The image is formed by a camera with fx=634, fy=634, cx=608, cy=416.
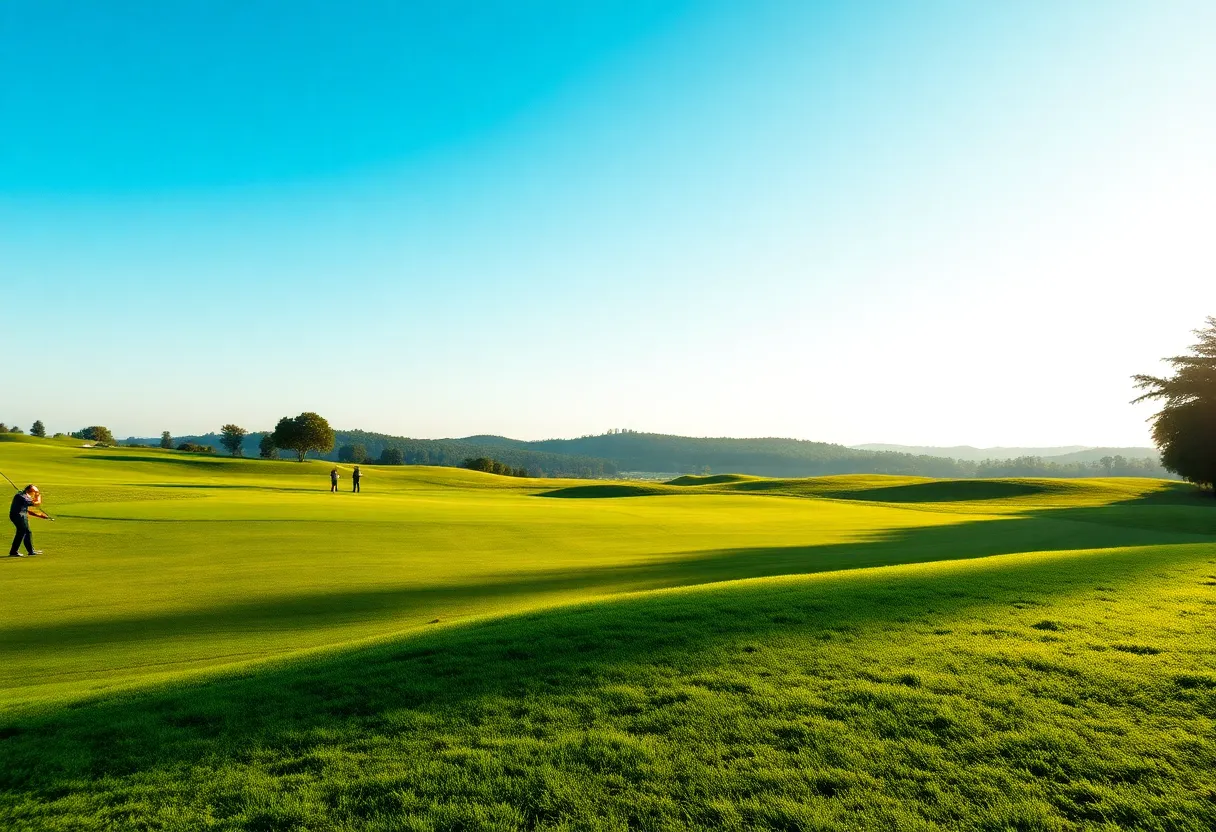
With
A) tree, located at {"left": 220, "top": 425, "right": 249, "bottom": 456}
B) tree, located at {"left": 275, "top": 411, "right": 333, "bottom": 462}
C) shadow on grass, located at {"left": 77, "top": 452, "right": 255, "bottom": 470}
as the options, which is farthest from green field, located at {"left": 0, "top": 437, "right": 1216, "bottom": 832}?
tree, located at {"left": 220, "top": 425, "right": 249, "bottom": 456}

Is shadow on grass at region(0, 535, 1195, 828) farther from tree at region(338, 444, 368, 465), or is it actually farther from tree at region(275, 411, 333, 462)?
tree at region(338, 444, 368, 465)

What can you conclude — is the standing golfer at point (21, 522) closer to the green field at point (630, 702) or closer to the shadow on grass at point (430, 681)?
the green field at point (630, 702)

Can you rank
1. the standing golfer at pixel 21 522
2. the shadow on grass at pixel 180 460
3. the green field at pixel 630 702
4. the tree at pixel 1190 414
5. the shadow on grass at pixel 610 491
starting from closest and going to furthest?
the green field at pixel 630 702
the standing golfer at pixel 21 522
the tree at pixel 1190 414
the shadow on grass at pixel 610 491
the shadow on grass at pixel 180 460

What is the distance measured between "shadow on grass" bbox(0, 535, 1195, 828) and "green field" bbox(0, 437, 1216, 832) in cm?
4

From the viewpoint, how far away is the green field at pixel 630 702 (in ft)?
15.0

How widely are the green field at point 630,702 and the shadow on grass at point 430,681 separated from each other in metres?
0.04

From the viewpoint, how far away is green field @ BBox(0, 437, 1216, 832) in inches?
179

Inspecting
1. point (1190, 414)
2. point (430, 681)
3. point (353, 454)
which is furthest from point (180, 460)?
point (1190, 414)

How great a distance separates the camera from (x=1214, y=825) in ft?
13.2

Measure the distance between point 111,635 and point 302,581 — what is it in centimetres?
453

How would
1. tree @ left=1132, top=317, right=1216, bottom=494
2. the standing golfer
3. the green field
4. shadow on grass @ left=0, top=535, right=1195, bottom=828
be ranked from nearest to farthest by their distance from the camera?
the green field → shadow on grass @ left=0, top=535, right=1195, bottom=828 → the standing golfer → tree @ left=1132, top=317, right=1216, bottom=494

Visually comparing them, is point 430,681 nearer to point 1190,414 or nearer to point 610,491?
point 610,491

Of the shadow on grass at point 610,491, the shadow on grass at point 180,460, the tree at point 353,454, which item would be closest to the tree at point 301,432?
the shadow on grass at point 180,460

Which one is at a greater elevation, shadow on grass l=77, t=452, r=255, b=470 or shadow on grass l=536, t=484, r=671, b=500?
shadow on grass l=77, t=452, r=255, b=470
